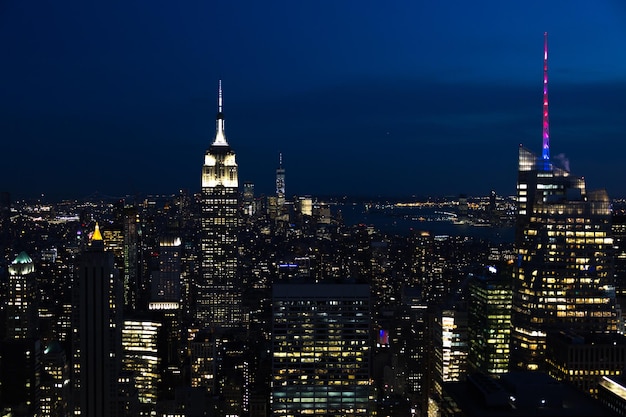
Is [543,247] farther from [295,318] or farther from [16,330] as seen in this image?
[16,330]

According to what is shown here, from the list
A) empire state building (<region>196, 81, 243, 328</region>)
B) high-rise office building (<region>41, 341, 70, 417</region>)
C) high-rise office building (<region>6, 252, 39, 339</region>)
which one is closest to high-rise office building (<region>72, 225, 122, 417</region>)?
high-rise office building (<region>41, 341, 70, 417</region>)

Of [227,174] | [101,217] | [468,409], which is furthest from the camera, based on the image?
[227,174]

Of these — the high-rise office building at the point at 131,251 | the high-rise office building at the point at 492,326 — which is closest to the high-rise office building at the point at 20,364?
the high-rise office building at the point at 131,251

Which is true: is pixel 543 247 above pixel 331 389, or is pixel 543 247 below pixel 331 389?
above

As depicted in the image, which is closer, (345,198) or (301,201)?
(345,198)

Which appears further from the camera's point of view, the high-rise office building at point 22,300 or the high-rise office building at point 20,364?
the high-rise office building at point 22,300

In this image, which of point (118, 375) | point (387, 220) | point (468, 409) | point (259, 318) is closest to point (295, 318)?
point (118, 375)

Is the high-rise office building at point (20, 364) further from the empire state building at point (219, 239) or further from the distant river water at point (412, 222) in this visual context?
the distant river water at point (412, 222)

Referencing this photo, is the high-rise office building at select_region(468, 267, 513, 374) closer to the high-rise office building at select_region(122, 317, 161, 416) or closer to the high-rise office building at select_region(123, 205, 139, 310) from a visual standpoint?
the high-rise office building at select_region(122, 317, 161, 416)
